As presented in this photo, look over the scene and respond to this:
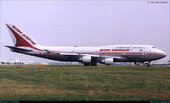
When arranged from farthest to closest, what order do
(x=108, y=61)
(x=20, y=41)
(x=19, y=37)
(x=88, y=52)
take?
(x=20, y=41), (x=19, y=37), (x=88, y=52), (x=108, y=61)

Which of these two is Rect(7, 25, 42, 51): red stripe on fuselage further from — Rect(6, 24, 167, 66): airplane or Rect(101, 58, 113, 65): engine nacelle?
Rect(101, 58, 113, 65): engine nacelle

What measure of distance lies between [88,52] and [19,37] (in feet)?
49.1

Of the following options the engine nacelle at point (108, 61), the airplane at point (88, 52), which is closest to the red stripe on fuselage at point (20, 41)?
the airplane at point (88, 52)

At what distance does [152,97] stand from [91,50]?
139 feet

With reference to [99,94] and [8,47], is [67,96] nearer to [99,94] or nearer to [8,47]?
[99,94]

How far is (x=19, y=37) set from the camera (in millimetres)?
54031

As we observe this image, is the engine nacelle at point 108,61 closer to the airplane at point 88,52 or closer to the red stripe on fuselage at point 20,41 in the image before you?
the airplane at point 88,52

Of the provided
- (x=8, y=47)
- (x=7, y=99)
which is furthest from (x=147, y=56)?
(x=7, y=99)

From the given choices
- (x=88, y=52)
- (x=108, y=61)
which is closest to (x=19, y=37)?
(x=88, y=52)

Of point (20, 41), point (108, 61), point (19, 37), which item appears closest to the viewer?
point (108, 61)

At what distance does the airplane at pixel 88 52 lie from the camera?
167 ft

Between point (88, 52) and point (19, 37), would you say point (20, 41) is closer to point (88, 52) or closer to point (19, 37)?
point (19, 37)

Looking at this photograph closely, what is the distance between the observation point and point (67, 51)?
5416 centimetres

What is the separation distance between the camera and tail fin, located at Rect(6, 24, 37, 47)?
176ft
